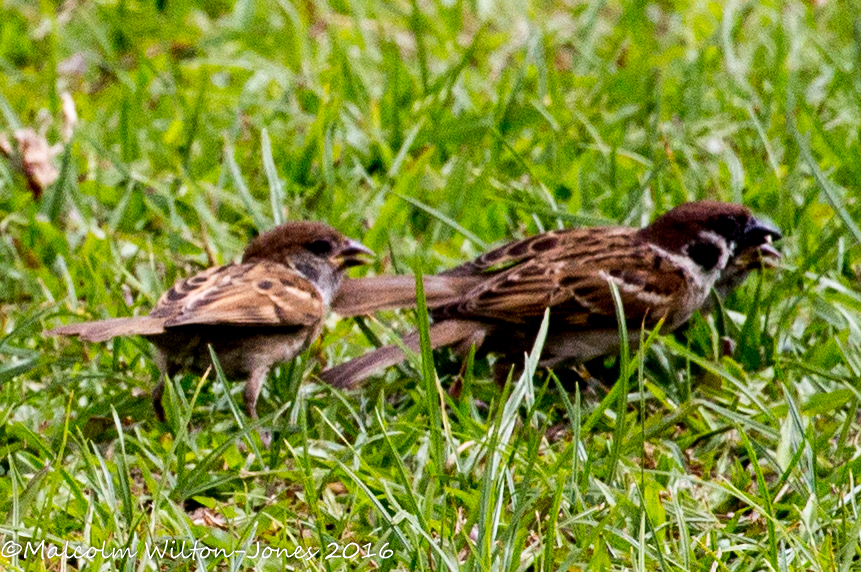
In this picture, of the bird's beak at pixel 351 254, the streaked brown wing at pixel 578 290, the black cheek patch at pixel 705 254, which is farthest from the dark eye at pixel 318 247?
the black cheek patch at pixel 705 254

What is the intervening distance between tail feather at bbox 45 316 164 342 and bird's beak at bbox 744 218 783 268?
2268mm

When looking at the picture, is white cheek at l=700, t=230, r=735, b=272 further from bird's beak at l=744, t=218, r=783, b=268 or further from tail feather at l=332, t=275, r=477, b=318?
tail feather at l=332, t=275, r=477, b=318

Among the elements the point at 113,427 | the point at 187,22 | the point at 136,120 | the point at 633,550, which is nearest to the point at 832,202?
the point at 633,550

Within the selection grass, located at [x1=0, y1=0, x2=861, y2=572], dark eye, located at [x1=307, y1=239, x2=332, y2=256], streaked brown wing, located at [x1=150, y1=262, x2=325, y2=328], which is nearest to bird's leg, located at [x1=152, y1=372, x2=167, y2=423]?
grass, located at [x1=0, y1=0, x2=861, y2=572]

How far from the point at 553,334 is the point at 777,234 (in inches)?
39.1

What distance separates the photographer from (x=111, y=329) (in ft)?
15.0

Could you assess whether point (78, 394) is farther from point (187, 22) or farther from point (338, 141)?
point (187, 22)

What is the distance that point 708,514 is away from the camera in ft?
13.7

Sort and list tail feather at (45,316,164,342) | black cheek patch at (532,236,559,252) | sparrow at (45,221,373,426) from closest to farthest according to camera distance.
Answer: tail feather at (45,316,164,342) → sparrow at (45,221,373,426) → black cheek patch at (532,236,559,252)

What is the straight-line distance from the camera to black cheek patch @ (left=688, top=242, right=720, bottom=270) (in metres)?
5.34

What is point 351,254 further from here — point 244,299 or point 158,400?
point 158,400

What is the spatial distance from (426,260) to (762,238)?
1.42 meters

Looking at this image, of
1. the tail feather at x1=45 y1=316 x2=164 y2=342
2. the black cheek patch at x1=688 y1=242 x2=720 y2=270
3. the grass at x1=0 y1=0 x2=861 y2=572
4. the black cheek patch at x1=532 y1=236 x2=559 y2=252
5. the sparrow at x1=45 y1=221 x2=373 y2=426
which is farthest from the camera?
the black cheek patch at x1=532 y1=236 x2=559 y2=252

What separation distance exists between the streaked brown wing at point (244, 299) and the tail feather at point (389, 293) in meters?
0.12
